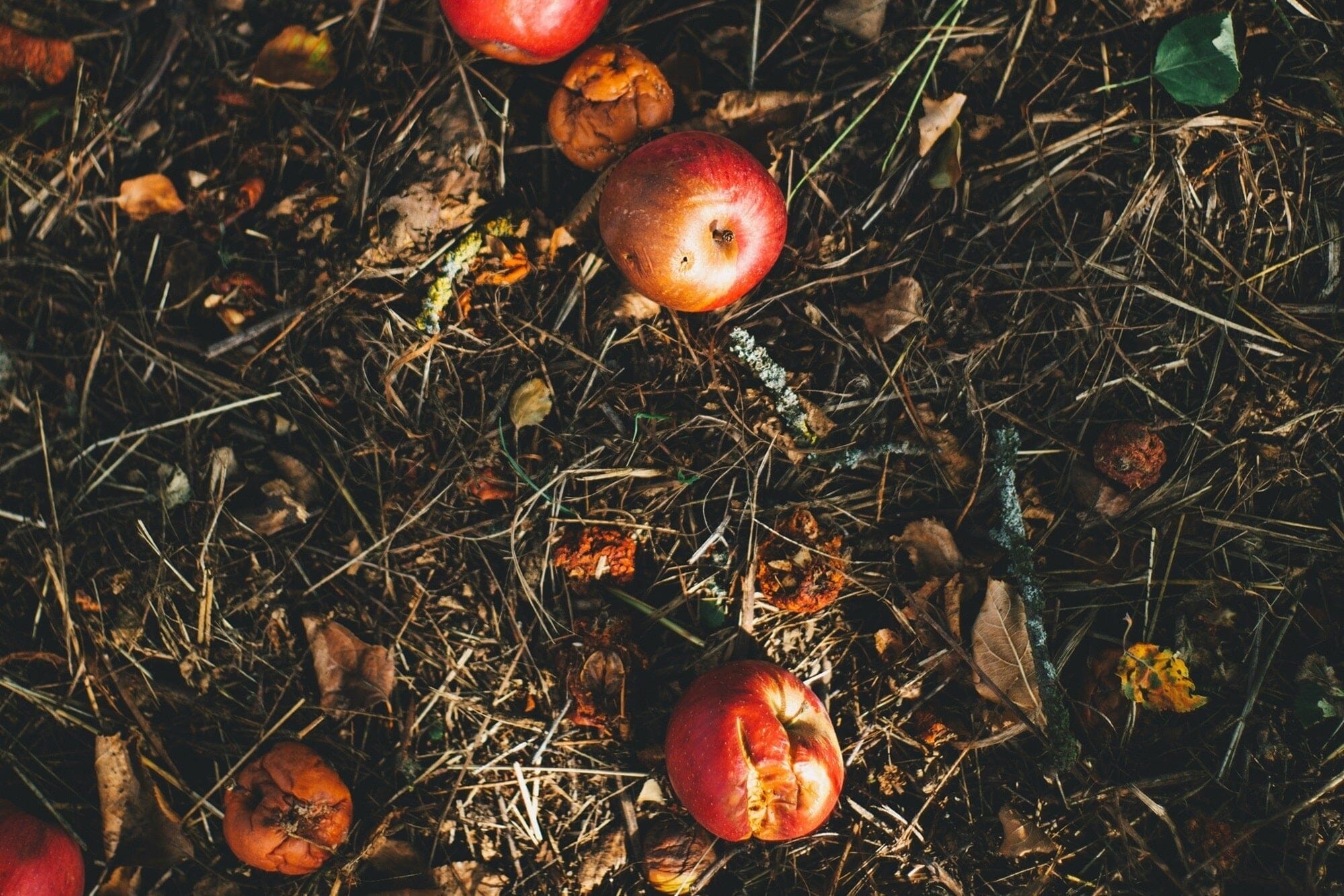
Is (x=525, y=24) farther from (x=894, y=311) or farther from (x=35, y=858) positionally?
(x=35, y=858)

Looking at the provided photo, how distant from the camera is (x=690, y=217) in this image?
7.17ft

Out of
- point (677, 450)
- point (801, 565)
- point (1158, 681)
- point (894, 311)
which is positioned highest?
point (894, 311)

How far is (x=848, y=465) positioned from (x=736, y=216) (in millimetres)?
902

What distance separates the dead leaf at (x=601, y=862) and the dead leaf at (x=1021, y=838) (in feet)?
3.98

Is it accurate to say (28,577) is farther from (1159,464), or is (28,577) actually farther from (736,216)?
(1159,464)

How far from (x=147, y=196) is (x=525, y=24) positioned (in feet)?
4.81

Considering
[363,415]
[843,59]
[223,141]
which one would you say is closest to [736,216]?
[843,59]

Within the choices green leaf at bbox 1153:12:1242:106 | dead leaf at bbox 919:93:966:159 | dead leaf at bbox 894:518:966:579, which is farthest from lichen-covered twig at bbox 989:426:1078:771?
green leaf at bbox 1153:12:1242:106

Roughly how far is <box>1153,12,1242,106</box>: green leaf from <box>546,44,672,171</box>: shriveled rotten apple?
5.16ft

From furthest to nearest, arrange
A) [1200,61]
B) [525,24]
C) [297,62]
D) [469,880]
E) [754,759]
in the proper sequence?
[297,62], [469,880], [1200,61], [525,24], [754,759]

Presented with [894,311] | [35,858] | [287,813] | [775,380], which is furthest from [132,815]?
[894,311]

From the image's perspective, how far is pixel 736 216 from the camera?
225 cm

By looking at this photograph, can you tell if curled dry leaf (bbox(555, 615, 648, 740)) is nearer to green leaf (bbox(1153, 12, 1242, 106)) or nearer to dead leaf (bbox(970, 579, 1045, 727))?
dead leaf (bbox(970, 579, 1045, 727))

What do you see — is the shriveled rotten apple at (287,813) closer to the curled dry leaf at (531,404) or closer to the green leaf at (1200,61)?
the curled dry leaf at (531,404)
